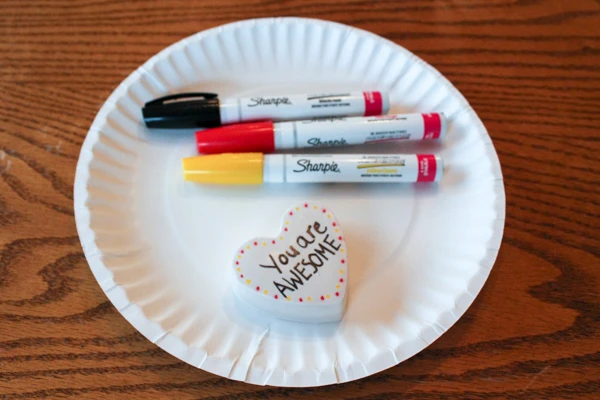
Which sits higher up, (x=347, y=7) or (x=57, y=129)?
(x=347, y=7)

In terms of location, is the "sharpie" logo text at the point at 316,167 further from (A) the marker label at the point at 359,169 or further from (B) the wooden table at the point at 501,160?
(B) the wooden table at the point at 501,160

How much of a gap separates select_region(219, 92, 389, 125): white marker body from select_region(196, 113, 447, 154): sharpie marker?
0.5 inches

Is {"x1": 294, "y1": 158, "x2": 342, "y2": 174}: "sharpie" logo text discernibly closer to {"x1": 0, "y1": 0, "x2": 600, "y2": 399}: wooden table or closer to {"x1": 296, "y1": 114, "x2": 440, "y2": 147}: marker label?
{"x1": 296, "y1": 114, "x2": 440, "y2": 147}: marker label

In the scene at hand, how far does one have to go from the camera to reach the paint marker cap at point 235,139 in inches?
17.3

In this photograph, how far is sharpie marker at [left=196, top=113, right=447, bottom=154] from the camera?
1.44 ft

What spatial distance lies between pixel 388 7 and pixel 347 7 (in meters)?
0.04

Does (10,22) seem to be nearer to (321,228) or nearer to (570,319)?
(321,228)

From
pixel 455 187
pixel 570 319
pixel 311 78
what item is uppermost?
pixel 311 78

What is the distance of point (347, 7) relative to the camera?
0.53 m

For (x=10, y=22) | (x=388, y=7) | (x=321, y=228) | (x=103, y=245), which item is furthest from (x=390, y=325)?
(x=10, y=22)

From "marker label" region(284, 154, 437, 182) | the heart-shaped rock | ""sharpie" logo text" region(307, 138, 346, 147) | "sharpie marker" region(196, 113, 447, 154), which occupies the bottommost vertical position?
the heart-shaped rock

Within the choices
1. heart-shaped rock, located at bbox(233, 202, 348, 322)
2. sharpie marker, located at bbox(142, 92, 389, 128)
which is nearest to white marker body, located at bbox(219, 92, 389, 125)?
sharpie marker, located at bbox(142, 92, 389, 128)

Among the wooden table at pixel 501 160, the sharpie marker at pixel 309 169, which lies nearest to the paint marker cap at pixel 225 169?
the sharpie marker at pixel 309 169

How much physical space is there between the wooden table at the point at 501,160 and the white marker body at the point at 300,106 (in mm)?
94
